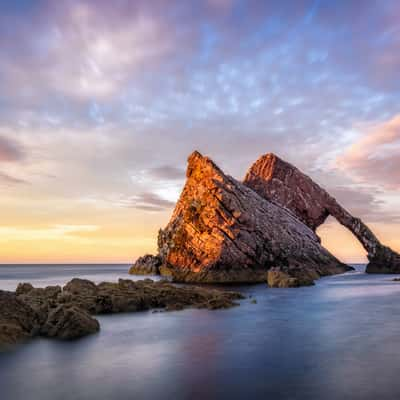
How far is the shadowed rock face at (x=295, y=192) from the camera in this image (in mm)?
65750

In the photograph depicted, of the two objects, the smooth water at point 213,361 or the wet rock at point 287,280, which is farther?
the wet rock at point 287,280

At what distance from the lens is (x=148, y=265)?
196ft

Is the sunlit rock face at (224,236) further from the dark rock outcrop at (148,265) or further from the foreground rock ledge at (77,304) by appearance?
the foreground rock ledge at (77,304)

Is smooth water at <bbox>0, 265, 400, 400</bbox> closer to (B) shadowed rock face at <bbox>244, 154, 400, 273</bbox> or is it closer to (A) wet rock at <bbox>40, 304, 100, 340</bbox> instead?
(A) wet rock at <bbox>40, 304, 100, 340</bbox>

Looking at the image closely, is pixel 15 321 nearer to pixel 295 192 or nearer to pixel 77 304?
pixel 77 304

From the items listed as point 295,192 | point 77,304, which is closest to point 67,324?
point 77,304

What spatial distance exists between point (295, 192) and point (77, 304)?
178ft

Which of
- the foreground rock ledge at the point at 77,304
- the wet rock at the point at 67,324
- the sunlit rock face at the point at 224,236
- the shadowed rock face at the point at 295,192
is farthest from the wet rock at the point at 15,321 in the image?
the shadowed rock face at the point at 295,192

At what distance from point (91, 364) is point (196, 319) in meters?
7.51

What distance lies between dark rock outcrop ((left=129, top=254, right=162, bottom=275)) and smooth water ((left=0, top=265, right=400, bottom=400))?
1611 inches

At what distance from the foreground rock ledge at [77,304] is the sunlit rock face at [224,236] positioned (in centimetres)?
1901

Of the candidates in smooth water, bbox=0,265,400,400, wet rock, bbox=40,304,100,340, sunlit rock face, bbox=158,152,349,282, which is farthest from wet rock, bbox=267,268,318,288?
wet rock, bbox=40,304,100,340

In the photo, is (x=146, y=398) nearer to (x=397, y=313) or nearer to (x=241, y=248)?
(x=397, y=313)

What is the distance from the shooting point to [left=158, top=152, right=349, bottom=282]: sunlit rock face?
44500mm
